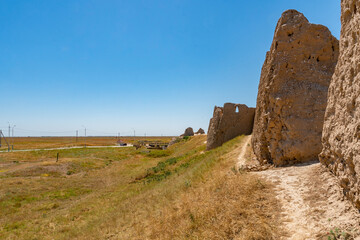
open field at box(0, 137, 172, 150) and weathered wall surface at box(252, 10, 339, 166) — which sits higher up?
weathered wall surface at box(252, 10, 339, 166)

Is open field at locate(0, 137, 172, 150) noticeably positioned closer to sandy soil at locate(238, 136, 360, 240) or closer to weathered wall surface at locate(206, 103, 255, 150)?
weathered wall surface at locate(206, 103, 255, 150)

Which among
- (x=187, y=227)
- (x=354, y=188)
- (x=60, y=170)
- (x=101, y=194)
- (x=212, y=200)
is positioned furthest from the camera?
(x=60, y=170)

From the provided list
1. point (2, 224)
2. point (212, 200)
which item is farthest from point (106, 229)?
point (2, 224)

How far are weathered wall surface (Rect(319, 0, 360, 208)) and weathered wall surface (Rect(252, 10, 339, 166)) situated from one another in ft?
5.24

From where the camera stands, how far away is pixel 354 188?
298cm

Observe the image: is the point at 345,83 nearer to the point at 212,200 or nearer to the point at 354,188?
the point at 354,188

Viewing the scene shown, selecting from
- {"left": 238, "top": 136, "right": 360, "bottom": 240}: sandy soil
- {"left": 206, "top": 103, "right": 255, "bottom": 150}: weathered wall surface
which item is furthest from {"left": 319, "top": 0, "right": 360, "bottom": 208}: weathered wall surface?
{"left": 206, "top": 103, "right": 255, "bottom": 150}: weathered wall surface

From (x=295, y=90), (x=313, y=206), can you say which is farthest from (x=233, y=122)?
(x=313, y=206)

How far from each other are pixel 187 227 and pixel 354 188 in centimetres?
306

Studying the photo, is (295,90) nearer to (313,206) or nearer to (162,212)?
(313,206)

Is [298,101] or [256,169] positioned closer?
[298,101]

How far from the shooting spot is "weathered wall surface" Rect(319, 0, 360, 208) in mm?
3025

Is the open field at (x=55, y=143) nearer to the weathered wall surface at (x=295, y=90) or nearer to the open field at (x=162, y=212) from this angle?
the open field at (x=162, y=212)

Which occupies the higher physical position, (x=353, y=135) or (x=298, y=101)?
(x=298, y=101)
